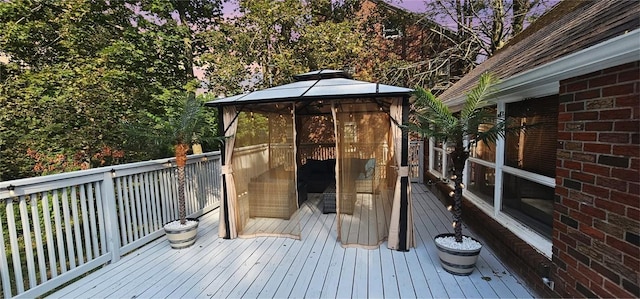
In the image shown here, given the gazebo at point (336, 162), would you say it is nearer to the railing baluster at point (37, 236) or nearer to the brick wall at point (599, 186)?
the brick wall at point (599, 186)

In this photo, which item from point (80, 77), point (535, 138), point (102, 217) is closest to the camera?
point (535, 138)

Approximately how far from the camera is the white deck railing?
2.56 metres

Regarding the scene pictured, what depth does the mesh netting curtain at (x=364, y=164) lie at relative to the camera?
151 inches

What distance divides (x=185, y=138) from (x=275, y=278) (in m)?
2.13

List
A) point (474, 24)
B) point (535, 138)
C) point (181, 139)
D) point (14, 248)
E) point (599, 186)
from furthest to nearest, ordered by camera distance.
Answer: point (474, 24) → point (181, 139) → point (535, 138) → point (14, 248) → point (599, 186)

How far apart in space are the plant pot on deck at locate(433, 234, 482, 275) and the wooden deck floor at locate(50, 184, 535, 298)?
0.08 meters

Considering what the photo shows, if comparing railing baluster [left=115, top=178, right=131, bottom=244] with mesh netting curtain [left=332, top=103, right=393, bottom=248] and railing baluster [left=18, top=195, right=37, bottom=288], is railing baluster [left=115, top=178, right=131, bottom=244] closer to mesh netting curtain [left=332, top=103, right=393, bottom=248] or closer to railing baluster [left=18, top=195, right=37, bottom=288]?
railing baluster [left=18, top=195, right=37, bottom=288]

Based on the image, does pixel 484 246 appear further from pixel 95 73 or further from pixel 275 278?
pixel 95 73

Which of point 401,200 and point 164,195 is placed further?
point 164,195

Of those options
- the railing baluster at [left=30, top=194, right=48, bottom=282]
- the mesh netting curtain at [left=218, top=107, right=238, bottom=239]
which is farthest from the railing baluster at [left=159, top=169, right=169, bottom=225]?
the railing baluster at [left=30, top=194, right=48, bottom=282]

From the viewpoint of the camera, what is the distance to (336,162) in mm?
→ 3799

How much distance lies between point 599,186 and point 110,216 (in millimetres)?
4754

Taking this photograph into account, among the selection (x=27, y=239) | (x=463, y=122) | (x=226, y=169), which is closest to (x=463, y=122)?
(x=463, y=122)

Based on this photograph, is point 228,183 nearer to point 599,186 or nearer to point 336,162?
point 336,162
